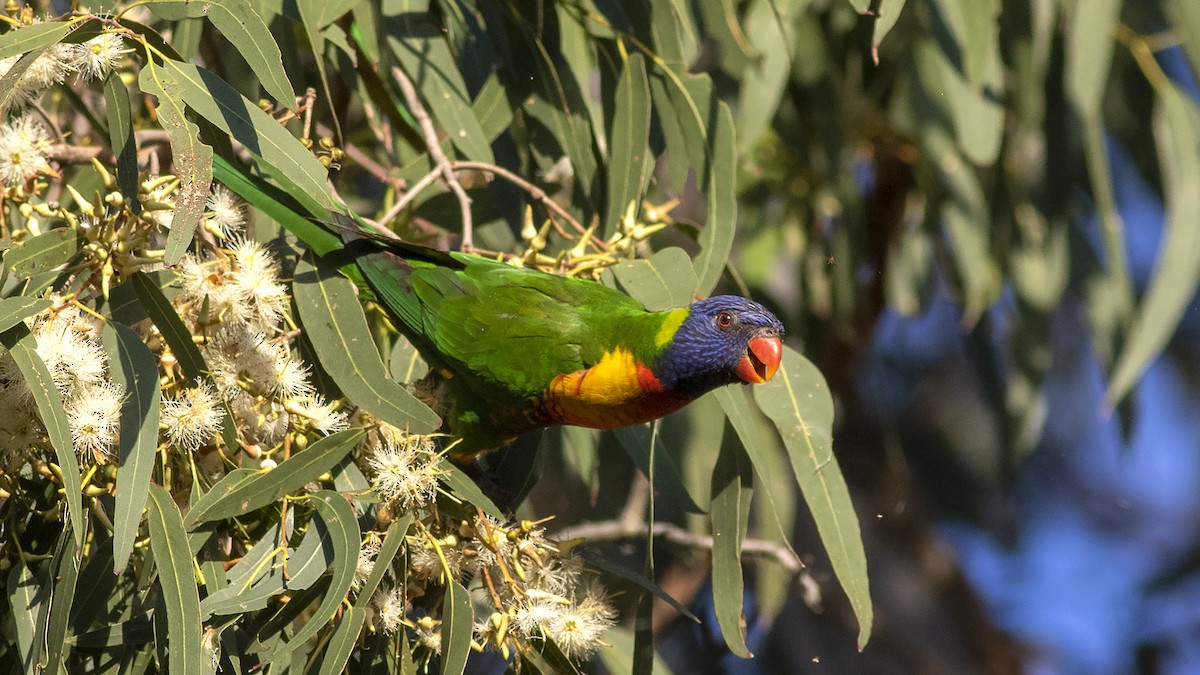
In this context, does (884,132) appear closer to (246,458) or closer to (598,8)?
(598,8)

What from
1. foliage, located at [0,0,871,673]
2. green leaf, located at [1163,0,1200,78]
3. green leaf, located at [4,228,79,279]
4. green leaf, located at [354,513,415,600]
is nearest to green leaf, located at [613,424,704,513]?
foliage, located at [0,0,871,673]

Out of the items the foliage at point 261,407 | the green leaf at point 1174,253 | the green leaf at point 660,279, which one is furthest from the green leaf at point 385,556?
the green leaf at point 1174,253

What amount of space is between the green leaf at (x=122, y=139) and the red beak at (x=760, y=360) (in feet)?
2.71

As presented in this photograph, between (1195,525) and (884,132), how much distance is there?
11.9 feet

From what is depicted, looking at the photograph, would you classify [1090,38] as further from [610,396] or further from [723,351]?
[610,396]

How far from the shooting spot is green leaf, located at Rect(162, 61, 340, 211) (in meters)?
1.36

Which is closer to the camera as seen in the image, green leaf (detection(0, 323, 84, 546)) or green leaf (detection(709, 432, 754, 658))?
green leaf (detection(0, 323, 84, 546))

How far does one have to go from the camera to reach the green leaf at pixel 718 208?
1797 mm

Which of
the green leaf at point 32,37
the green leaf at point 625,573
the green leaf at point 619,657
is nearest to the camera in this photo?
the green leaf at point 32,37

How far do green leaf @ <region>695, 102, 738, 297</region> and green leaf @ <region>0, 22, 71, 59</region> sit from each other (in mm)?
895

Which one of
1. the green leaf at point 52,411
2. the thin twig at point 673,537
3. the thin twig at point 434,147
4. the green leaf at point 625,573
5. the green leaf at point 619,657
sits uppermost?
the green leaf at point 52,411

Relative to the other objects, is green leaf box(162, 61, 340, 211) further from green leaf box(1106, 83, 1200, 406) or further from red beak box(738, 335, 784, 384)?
green leaf box(1106, 83, 1200, 406)

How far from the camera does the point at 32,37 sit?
1.28 m

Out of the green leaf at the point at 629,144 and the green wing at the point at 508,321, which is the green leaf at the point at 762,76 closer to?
the green leaf at the point at 629,144
